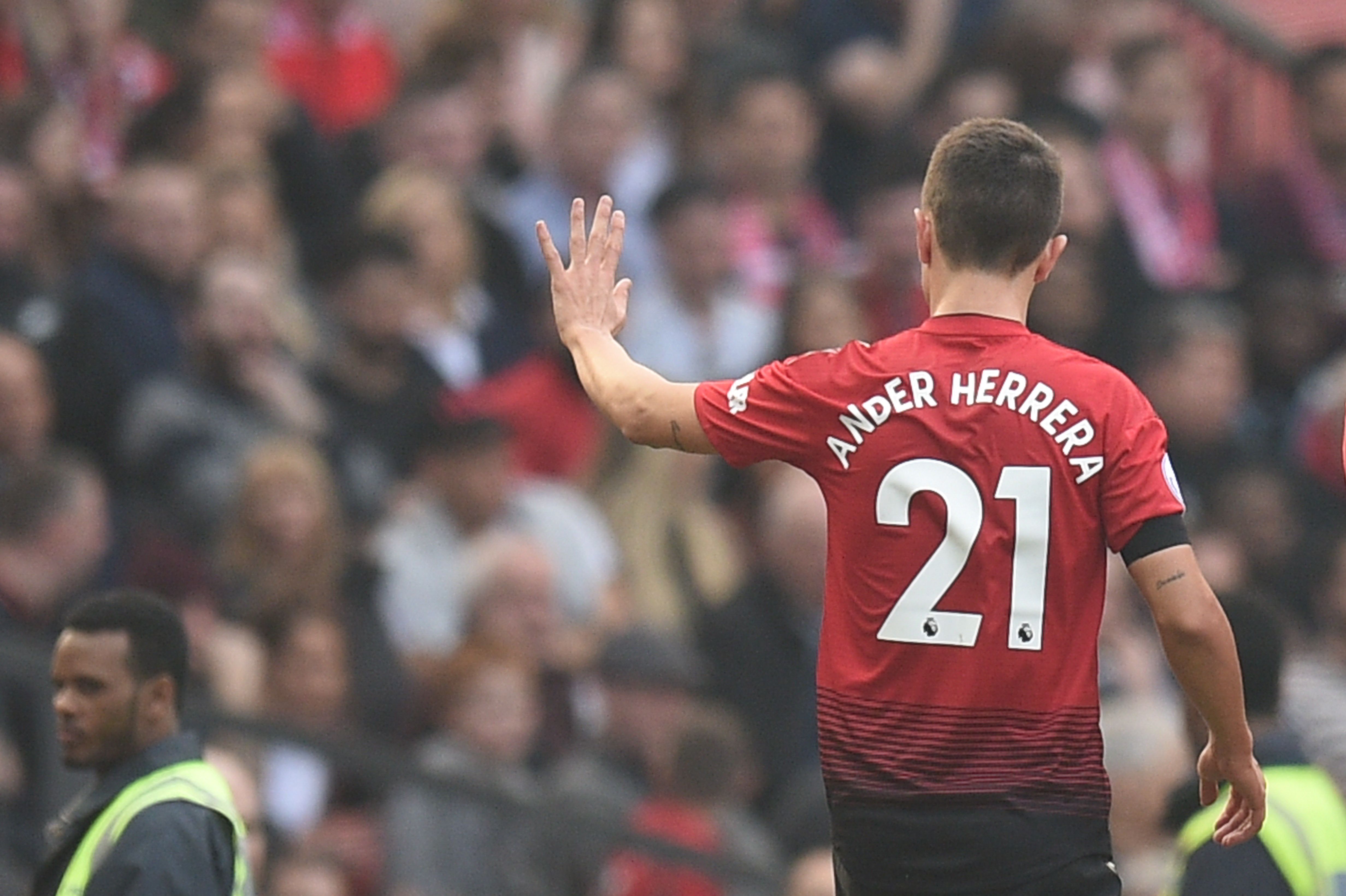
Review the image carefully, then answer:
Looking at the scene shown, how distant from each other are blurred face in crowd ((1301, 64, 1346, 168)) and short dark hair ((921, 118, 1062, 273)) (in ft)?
30.1

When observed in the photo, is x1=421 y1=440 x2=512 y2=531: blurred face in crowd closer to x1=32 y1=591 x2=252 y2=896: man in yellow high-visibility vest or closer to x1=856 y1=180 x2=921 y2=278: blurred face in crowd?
x1=856 y1=180 x2=921 y2=278: blurred face in crowd

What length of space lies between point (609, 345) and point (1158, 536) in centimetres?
123

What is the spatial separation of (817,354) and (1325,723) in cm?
348

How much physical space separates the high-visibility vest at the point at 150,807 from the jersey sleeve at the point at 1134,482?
1969 mm

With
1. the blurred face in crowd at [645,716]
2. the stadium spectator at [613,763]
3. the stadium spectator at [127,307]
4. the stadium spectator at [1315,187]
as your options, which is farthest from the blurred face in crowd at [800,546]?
the stadium spectator at [1315,187]

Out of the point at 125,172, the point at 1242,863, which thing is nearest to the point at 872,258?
the point at 125,172

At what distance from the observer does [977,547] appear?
15.8 ft

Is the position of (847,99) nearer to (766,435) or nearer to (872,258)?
(872,258)

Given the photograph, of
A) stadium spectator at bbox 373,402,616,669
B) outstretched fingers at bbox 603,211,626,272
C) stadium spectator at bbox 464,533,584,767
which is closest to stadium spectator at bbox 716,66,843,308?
stadium spectator at bbox 373,402,616,669

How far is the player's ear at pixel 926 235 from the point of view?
4.97 m

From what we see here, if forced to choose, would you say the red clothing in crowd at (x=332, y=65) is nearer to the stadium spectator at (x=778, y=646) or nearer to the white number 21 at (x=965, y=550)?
the stadium spectator at (x=778, y=646)

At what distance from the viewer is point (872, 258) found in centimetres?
1210

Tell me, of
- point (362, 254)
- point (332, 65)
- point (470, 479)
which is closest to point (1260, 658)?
point (470, 479)

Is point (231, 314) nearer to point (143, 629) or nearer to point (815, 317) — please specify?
point (815, 317)
